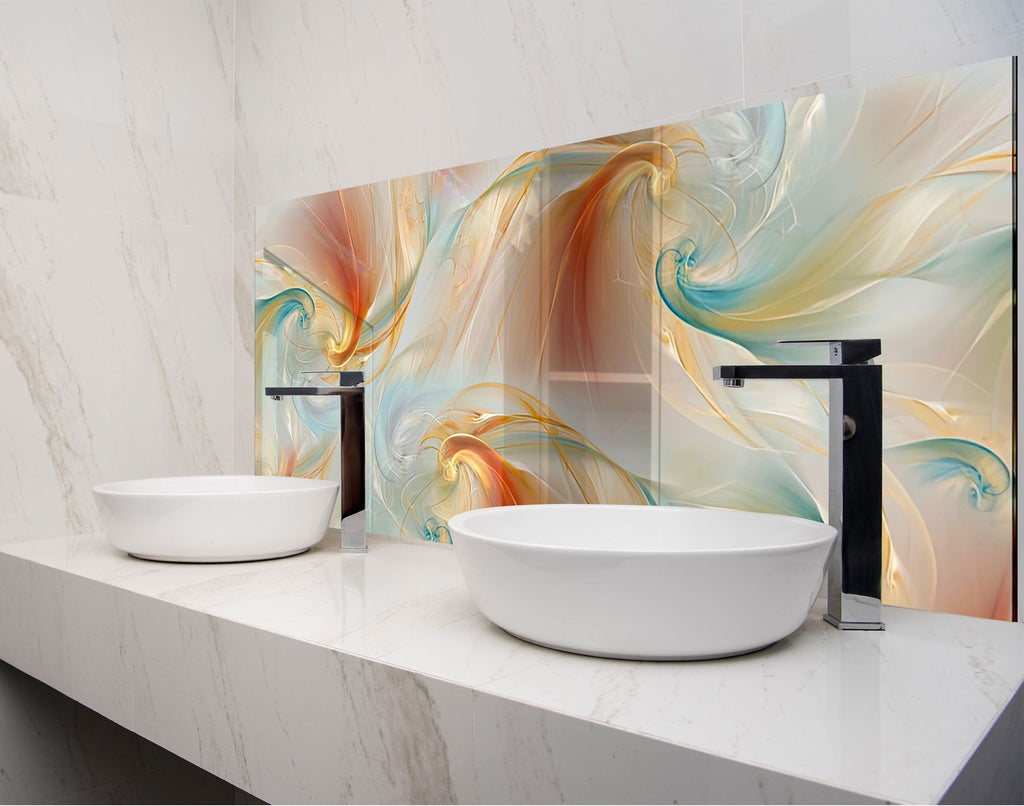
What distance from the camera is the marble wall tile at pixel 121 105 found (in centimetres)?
165

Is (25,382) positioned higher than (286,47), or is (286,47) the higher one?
(286,47)

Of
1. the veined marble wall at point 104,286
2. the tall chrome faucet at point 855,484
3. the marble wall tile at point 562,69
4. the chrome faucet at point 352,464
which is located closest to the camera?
the tall chrome faucet at point 855,484

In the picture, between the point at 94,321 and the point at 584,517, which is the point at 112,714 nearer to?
the point at 584,517

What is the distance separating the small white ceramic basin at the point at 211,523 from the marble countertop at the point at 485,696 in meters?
0.06

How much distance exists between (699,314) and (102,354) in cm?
130

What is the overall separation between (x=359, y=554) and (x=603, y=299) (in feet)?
2.13

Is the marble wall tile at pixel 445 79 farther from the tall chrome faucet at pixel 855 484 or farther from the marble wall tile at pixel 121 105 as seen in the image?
the tall chrome faucet at pixel 855 484

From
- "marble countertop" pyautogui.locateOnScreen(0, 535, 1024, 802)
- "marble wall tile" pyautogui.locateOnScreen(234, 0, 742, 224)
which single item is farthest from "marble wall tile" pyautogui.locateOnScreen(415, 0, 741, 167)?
"marble countertop" pyautogui.locateOnScreen(0, 535, 1024, 802)

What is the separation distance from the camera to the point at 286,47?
1.88 m

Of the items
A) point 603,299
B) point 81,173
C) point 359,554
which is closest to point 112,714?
point 359,554

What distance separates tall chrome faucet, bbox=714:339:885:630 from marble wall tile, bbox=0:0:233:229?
1475mm

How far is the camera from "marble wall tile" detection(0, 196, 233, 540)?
164 centimetres

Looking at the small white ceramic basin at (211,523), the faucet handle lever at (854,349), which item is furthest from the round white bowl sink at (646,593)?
the small white ceramic basin at (211,523)

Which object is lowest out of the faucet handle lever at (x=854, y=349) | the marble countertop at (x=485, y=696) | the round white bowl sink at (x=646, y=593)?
the marble countertop at (x=485, y=696)
